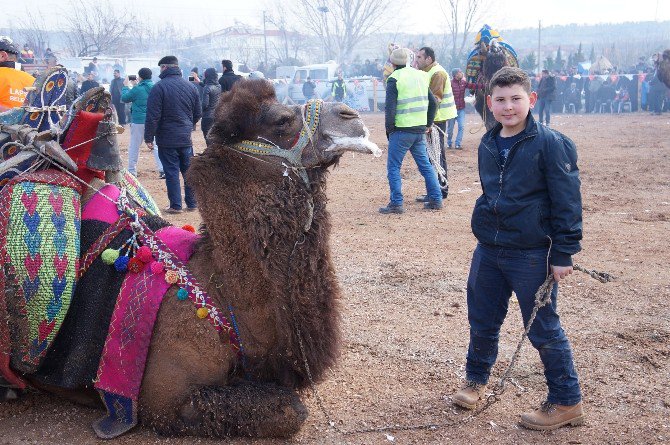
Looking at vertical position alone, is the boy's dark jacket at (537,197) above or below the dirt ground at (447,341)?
above

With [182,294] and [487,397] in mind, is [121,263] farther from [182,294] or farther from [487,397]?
[487,397]

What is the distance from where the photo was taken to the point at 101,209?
4281mm

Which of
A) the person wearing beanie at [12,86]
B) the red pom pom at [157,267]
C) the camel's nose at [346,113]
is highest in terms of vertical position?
the person wearing beanie at [12,86]

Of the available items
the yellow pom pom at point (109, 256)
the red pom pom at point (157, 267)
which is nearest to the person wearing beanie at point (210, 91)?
the yellow pom pom at point (109, 256)

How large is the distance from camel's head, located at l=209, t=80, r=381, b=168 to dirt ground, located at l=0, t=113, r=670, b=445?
5.03 ft

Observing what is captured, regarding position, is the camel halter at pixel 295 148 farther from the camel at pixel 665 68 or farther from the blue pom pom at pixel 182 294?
the camel at pixel 665 68

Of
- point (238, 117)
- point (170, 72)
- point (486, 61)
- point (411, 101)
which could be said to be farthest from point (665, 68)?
point (238, 117)

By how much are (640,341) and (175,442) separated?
11.2 ft

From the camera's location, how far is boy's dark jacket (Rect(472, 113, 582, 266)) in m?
3.80

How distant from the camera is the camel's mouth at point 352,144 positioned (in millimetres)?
3809

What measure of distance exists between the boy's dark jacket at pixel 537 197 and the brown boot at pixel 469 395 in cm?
92

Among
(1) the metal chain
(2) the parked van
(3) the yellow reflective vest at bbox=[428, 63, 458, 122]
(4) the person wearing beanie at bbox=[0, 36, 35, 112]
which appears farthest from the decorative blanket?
(2) the parked van

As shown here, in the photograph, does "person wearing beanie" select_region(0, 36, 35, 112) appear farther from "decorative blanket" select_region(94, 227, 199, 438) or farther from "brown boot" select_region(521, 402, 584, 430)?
"brown boot" select_region(521, 402, 584, 430)

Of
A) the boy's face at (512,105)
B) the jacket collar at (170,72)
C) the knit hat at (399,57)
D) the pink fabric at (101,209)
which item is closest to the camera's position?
the boy's face at (512,105)
